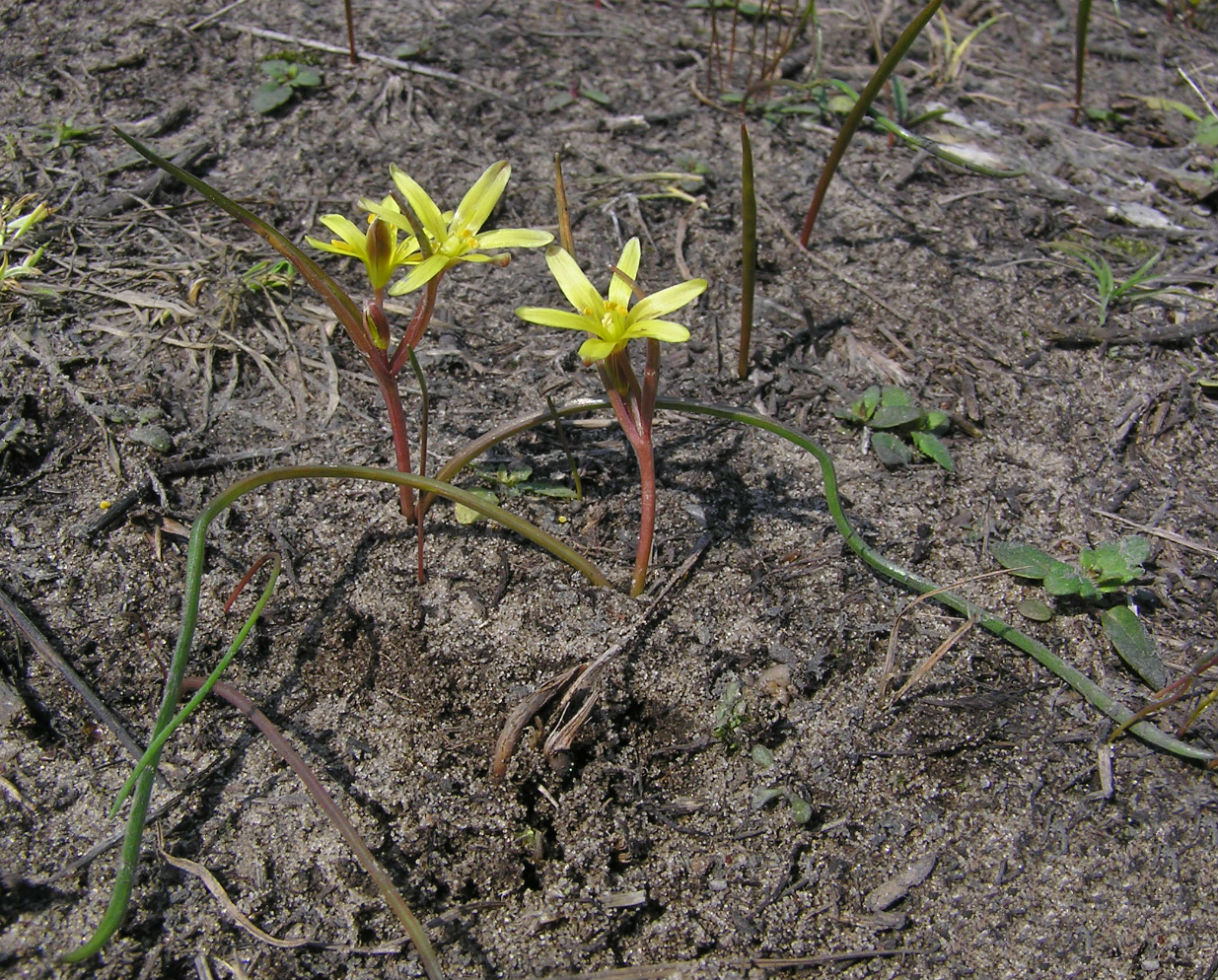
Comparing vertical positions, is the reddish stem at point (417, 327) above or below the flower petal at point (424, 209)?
below

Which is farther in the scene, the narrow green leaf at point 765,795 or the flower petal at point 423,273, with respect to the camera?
the narrow green leaf at point 765,795

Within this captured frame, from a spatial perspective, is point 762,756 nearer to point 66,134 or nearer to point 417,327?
point 417,327

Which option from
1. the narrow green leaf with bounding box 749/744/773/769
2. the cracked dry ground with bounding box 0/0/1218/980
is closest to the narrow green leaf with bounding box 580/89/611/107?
the cracked dry ground with bounding box 0/0/1218/980

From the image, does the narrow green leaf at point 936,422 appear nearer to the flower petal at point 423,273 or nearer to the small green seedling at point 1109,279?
the small green seedling at point 1109,279

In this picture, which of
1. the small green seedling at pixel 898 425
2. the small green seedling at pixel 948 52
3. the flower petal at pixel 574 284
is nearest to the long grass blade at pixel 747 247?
the small green seedling at pixel 898 425

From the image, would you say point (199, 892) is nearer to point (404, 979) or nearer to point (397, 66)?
point (404, 979)

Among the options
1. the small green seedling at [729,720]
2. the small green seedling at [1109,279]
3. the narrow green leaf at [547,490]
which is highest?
the small green seedling at [1109,279]

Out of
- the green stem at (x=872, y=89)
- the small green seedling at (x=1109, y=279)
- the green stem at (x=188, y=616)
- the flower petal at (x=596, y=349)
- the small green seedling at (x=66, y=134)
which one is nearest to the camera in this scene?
the green stem at (x=188, y=616)
